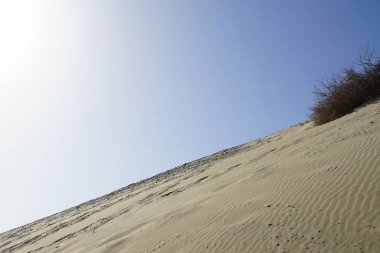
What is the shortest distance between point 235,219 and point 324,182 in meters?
1.88

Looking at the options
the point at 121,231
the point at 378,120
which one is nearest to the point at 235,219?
the point at 121,231

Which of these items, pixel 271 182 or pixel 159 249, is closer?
pixel 159 249

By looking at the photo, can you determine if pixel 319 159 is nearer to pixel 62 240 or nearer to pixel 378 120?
pixel 378 120

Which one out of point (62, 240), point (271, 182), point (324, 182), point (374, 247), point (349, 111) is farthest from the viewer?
point (349, 111)

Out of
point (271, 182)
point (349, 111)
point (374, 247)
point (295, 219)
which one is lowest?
point (374, 247)

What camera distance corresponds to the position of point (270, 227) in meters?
6.41

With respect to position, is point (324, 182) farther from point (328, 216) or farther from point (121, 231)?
point (121, 231)

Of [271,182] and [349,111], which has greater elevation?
[349,111]

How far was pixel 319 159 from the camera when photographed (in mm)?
9180

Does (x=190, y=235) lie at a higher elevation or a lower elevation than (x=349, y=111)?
lower

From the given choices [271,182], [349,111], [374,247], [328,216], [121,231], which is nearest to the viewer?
[374,247]

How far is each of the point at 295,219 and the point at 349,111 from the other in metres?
9.83

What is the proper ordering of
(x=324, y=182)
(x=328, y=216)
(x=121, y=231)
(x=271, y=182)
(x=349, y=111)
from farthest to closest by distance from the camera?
(x=349, y=111) < (x=121, y=231) < (x=271, y=182) < (x=324, y=182) < (x=328, y=216)

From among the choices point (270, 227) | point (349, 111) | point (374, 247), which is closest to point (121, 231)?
point (270, 227)
